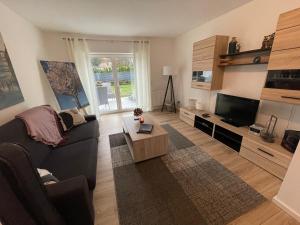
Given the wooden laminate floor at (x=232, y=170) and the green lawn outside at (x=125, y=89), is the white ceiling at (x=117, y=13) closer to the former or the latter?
the green lawn outside at (x=125, y=89)

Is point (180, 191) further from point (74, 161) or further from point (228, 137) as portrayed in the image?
point (228, 137)

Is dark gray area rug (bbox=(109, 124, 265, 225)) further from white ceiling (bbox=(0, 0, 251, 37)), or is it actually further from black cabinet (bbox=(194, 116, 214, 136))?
white ceiling (bbox=(0, 0, 251, 37))

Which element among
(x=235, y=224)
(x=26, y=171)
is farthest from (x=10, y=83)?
(x=235, y=224)

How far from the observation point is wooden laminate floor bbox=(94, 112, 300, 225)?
4.51ft

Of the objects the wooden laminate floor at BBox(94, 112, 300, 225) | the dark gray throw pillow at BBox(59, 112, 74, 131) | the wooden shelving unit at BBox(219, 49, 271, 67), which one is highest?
the wooden shelving unit at BBox(219, 49, 271, 67)

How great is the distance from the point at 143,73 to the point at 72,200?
3982mm

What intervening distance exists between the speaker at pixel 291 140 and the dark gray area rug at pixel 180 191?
2.39 ft

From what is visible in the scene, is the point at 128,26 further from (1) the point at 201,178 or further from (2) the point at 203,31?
(1) the point at 201,178

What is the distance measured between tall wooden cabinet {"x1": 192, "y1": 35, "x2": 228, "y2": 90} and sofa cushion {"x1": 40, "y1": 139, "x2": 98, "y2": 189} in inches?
103

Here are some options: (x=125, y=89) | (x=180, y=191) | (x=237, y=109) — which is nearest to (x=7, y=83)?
(x=180, y=191)

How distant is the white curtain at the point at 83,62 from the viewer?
3.64m

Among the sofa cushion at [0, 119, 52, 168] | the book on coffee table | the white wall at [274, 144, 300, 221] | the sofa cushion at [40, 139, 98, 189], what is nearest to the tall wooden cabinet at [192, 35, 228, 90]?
the book on coffee table

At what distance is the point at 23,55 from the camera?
97.3 inches

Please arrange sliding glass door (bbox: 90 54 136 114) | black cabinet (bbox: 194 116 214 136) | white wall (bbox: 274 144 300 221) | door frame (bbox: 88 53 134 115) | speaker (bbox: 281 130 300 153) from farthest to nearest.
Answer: sliding glass door (bbox: 90 54 136 114)
door frame (bbox: 88 53 134 115)
black cabinet (bbox: 194 116 214 136)
speaker (bbox: 281 130 300 153)
white wall (bbox: 274 144 300 221)
